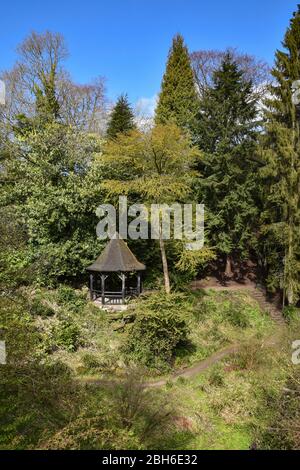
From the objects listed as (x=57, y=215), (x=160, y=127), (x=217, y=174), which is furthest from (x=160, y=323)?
(x=217, y=174)

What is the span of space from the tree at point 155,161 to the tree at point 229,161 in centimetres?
303

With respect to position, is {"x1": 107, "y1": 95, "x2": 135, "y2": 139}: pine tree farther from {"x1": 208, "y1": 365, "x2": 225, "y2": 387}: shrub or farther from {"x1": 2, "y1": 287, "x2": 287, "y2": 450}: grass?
{"x1": 208, "y1": 365, "x2": 225, "y2": 387}: shrub

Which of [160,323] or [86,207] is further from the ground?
[86,207]

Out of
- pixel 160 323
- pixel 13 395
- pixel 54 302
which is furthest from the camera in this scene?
pixel 54 302

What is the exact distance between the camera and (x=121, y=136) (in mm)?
18125

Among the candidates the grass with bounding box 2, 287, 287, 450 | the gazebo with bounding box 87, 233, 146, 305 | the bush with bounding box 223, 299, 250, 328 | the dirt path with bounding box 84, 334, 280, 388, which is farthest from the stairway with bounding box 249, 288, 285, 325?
the gazebo with bounding box 87, 233, 146, 305

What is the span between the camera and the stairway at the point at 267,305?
63.1ft

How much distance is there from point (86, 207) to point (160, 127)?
532 cm

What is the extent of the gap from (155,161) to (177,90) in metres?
12.6

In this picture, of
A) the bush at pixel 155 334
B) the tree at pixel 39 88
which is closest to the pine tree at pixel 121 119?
the tree at pixel 39 88

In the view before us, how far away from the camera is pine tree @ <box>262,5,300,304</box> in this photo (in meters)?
18.4

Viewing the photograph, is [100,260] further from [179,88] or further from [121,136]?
[179,88]

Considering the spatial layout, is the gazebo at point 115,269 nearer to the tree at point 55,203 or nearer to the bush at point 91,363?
the tree at point 55,203
